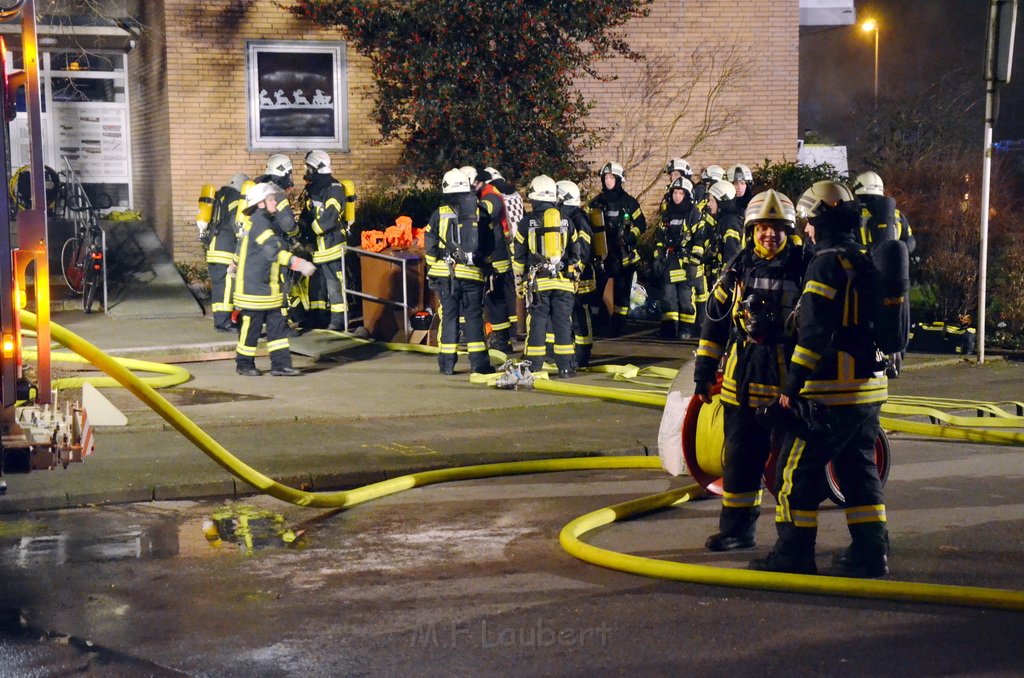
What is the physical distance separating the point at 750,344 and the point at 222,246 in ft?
34.6

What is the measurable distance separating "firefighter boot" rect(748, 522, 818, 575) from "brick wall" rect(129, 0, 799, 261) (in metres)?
15.0

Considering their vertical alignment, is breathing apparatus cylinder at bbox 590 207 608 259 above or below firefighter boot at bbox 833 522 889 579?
above

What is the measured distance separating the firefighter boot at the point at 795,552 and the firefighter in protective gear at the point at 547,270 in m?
6.49

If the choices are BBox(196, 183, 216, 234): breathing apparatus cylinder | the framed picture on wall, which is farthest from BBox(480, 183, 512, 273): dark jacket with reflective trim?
the framed picture on wall

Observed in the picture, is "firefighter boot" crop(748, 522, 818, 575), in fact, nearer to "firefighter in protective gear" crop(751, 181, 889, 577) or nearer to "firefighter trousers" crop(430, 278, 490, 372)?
"firefighter in protective gear" crop(751, 181, 889, 577)

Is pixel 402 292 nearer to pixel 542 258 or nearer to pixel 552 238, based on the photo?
pixel 542 258

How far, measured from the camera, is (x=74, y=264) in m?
17.5

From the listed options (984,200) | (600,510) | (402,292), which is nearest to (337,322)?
(402,292)

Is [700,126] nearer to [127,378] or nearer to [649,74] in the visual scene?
[649,74]

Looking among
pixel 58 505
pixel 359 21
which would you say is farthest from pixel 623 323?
pixel 58 505

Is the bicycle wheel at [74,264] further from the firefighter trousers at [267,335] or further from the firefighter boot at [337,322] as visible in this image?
the firefighter trousers at [267,335]

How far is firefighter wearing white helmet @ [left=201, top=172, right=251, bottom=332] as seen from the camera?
15719mm

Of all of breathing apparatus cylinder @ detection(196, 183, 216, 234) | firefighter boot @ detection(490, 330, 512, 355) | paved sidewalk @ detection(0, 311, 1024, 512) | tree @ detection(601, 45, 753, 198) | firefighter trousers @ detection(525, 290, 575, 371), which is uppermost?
tree @ detection(601, 45, 753, 198)

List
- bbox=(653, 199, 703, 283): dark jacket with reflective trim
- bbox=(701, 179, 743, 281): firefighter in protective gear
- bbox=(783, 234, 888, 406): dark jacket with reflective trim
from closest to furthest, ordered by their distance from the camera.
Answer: bbox=(783, 234, 888, 406): dark jacket with reflective trim → bbox=(701, 179, 743, 281): firefighter in protective gear → bbox=(653, 199, 703, 283): dark jacket with reflective trim
